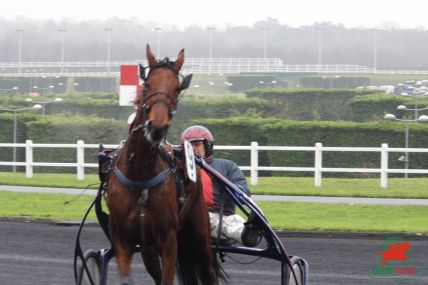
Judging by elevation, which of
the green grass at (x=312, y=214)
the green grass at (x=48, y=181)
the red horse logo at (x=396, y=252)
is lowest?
the green grass at (x=48, y=181)

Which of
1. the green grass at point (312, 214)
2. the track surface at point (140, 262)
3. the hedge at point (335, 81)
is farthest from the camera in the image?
the hedge at point (335, 81)

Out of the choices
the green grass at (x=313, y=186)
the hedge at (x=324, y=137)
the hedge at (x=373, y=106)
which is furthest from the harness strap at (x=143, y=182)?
the hedge at (x=373, y=106)

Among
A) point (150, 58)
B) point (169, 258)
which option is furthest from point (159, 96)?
point (169, 258)

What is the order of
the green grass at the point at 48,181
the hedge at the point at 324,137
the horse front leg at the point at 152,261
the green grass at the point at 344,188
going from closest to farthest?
the horse front leg at the point at 152,261
the green grass at the point at 344,188
the green grass at the point at 48,181
the hedge at the point at 324,137

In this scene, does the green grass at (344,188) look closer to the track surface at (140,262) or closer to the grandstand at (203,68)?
the track surface at (140,262)

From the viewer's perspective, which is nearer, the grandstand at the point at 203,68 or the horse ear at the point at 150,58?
the horse ear at the point at 150,58

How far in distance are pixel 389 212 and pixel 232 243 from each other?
854 centimetres

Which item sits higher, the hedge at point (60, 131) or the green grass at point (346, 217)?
the hedge at point (60, 131)

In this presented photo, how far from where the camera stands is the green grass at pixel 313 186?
18.0 meters

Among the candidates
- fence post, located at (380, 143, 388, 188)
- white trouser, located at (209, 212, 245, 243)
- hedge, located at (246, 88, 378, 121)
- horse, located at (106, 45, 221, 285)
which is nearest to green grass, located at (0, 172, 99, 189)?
fence post, located at (380, 143, 388, 188)

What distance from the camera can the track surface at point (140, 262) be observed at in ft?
28.7

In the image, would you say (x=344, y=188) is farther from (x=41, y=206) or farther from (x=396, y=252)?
(x=396, y=252)

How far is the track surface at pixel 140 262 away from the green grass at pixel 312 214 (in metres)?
0.86

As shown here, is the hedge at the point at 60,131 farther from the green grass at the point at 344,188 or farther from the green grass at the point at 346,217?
the green grass at the point at 346,217
